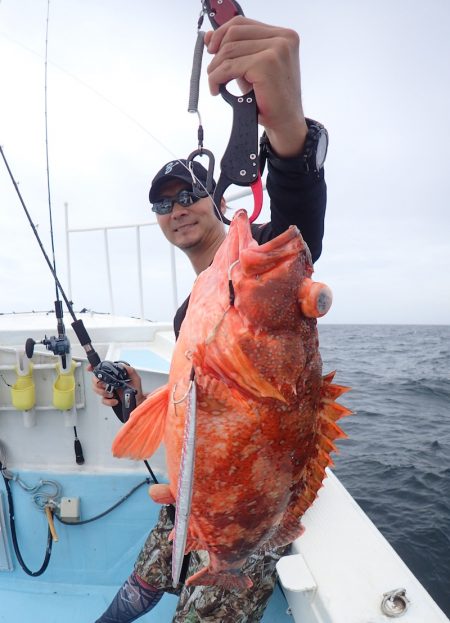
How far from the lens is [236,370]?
3.90 ft

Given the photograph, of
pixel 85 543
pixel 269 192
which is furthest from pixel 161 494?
pixel 85 543

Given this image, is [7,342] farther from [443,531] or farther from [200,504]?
[443,531]

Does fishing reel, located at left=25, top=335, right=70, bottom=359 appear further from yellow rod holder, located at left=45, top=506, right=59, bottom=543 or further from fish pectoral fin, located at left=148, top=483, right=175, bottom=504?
fish pectoral fin, located at left=148, top=483, right=175, bottom=504

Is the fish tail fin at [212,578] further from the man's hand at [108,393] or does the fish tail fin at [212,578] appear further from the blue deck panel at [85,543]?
the blue deck panel at [85,543]

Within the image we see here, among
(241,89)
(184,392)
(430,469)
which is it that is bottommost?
(430,469)

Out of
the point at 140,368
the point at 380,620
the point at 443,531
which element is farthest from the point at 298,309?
the point at 443,531

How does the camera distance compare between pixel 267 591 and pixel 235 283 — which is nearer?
pixel 235 283

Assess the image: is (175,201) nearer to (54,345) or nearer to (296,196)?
(296,196)

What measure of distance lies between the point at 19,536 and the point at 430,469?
259 inches

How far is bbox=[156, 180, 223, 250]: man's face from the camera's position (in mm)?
2285

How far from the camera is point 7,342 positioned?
406 cm

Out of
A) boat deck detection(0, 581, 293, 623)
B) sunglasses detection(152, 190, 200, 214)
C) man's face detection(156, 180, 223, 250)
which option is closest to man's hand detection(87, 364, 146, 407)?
man's face detection(156, 180, 223, 250)

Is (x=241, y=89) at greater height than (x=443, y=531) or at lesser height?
greater

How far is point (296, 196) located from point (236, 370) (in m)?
0.75
